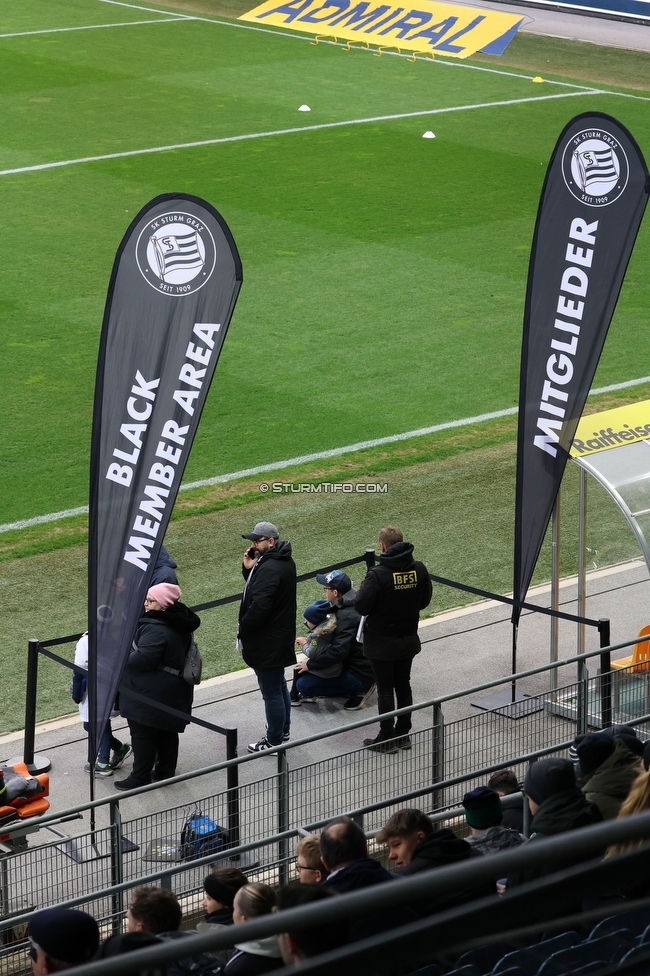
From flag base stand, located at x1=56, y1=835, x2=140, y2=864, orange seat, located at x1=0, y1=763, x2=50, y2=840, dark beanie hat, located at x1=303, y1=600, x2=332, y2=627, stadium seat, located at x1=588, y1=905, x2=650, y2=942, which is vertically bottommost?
flag base stand, located at x1=56, y1=835, x2=140, y2=864

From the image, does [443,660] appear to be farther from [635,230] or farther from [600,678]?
[635,230]

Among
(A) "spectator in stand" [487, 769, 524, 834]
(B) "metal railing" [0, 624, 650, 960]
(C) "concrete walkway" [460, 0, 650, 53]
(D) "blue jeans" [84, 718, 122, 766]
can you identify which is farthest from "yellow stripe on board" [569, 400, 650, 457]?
(C) "concrete walkway" [460, 0, 650, 53]

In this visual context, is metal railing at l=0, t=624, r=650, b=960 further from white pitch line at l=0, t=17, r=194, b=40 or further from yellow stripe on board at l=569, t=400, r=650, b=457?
white pitch line at l=0, t=17, r=194, b=40

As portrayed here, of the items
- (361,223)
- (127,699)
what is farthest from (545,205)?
(361,223)

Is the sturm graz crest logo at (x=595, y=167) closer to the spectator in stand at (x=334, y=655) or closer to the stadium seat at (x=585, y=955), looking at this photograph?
the spectator in stand at (x=334, y=655)

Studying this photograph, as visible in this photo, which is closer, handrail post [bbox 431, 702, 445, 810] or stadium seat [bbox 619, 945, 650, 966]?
stadium seat [bbox 619, 945, 650, 966]

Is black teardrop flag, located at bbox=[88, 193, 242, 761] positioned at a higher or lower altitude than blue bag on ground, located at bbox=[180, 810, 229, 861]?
higher

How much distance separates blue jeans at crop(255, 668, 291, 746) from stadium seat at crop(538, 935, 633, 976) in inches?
217

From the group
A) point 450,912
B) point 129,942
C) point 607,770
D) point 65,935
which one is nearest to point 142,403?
point 607,770

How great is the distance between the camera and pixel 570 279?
8.98 meters

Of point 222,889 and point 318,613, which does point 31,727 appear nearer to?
point 318,613

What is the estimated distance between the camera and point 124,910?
268 inches

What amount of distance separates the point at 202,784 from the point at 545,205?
4.33 m

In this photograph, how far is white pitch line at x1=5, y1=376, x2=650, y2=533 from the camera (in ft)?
43.1
